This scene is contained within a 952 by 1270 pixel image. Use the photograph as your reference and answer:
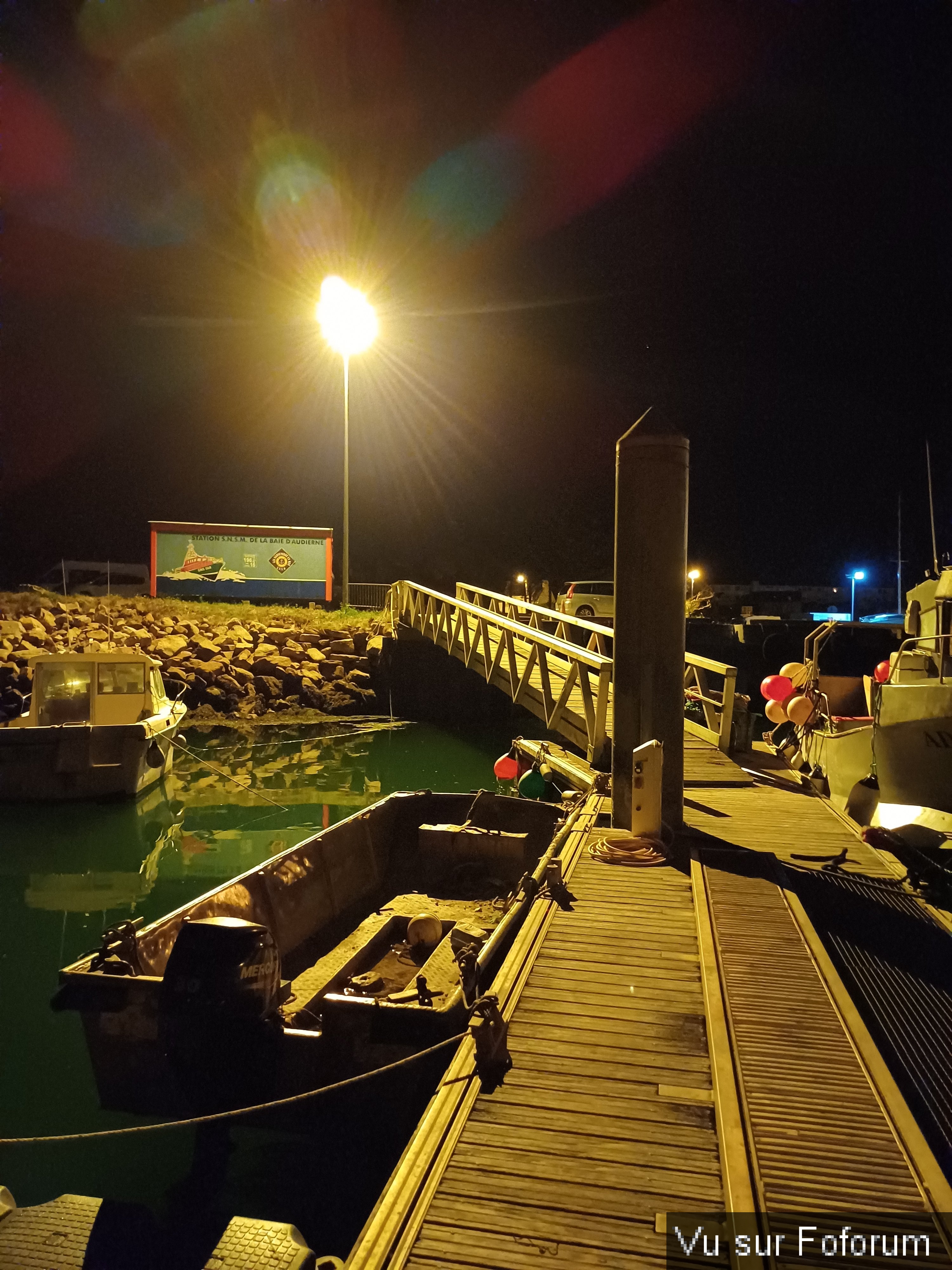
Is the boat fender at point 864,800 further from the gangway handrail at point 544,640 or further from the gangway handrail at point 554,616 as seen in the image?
the gangway handrail at point 554,616

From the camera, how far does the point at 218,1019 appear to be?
12.4 feet

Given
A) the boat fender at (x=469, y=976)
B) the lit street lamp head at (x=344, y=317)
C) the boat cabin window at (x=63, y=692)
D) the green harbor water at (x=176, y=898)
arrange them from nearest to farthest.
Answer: the boat fender at (x=469, y=976) → the green harbor water at (x=176, y=898) → the boat cabin window at (x=63, y=692) → the lit street lamp head at (x=344, y=317)

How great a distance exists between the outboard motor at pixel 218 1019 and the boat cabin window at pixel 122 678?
39.2 ft

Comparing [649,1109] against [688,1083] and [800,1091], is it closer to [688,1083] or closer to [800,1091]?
[688,1083]

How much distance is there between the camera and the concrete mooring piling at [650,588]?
21.2ft

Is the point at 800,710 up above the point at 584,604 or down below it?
below

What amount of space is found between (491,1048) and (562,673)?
11.0 metres

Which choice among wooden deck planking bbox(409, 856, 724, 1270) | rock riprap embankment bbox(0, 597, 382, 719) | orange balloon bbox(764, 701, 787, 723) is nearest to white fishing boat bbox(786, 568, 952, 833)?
orange balloon bbox(764, 701, 787, 723)

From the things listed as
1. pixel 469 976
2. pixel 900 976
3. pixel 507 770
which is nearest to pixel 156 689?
pixel 507 770

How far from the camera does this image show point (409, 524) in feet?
199

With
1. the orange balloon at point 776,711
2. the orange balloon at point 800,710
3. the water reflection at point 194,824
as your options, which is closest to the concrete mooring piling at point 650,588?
the orange balloon at point 800,710

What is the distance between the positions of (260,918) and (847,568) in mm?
51031

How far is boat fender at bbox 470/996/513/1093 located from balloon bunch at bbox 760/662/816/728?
882cm

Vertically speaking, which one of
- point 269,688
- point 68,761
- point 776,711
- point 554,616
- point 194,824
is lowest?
point 194,824
